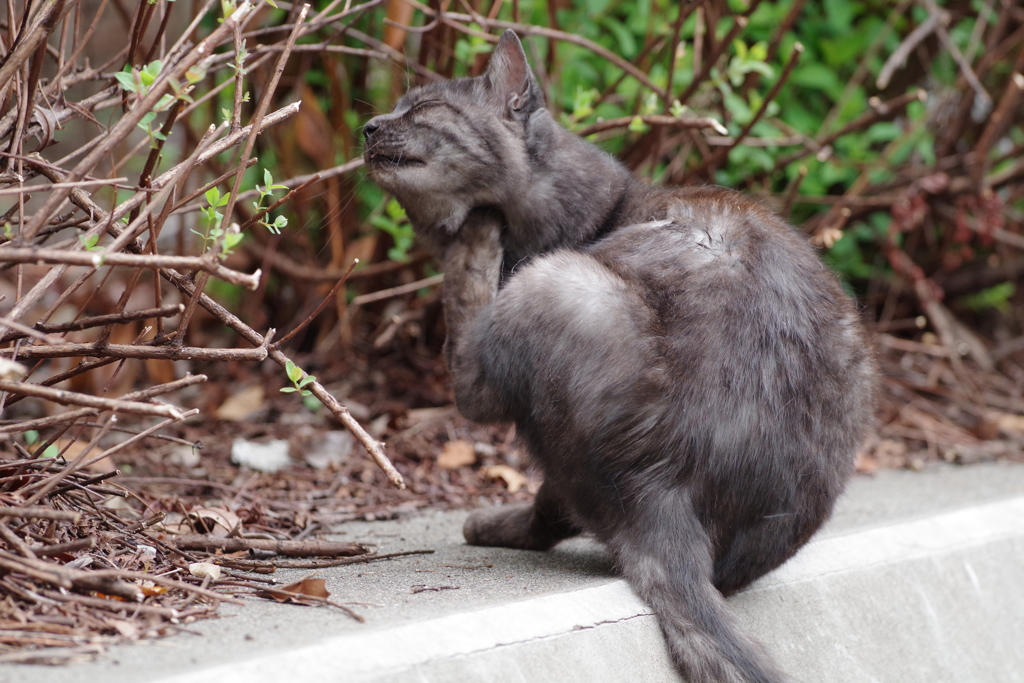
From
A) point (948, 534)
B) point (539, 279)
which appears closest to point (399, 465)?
point (539, 279)

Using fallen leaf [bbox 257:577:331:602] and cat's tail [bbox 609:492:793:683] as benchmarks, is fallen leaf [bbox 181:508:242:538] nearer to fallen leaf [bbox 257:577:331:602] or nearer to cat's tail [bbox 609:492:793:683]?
fallen leaf [bbox 257:577:331:602]

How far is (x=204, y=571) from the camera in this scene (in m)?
2.20

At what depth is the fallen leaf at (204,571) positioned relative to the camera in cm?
218

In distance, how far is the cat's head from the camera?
9.27 ft

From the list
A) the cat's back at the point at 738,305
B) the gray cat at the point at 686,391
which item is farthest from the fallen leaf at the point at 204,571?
the cat's back at the point at 738,305

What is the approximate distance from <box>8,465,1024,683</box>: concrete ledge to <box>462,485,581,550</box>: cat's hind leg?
0.26 feet

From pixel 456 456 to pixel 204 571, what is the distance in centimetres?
196

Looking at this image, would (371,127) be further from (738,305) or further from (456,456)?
(456,456)

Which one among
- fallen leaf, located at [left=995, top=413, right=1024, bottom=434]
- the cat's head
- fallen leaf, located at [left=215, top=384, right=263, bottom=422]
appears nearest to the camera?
the cat's head

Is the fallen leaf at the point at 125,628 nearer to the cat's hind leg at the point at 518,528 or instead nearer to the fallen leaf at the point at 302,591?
the fallen leaf at the point at 302,591

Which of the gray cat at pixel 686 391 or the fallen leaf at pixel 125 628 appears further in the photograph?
the gray cat at pixel 686 391

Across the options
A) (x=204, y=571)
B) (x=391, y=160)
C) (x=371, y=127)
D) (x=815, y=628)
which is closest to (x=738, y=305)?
(x=815, y=628)

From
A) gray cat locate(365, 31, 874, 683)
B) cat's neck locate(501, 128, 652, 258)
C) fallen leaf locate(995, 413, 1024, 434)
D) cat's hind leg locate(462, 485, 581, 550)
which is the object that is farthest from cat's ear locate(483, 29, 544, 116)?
fallen leaf locate(995, 413, 1024, 434)

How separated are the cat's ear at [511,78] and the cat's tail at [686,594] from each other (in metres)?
1.33
